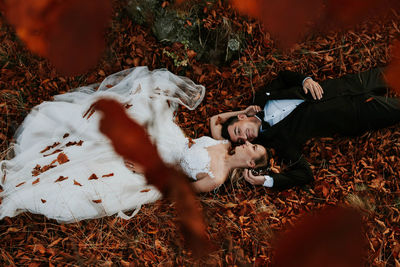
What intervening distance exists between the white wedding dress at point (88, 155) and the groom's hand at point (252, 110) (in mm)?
792

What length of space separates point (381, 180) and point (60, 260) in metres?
3.99

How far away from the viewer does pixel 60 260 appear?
→ 2.64m

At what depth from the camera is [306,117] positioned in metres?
3.28

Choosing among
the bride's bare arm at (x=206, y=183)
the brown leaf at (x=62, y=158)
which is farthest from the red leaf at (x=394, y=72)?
the brown leaf at (x=62, y=158)

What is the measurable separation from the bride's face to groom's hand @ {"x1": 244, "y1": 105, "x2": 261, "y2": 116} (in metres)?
0.66

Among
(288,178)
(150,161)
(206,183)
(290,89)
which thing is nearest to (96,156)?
(150,161)

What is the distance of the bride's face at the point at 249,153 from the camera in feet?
9.78

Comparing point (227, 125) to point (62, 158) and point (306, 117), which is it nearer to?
point (306, 117)

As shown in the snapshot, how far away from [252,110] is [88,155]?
2.23m

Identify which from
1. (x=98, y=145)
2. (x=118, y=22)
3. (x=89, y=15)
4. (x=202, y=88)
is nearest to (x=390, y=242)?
(x=202, y=88)

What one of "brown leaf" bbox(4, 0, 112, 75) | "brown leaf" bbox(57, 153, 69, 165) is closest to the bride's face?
"brown leaf" bbox(57, 153, 69, 165)

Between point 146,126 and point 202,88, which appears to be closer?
point 146,126

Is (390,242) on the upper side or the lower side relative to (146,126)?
lower

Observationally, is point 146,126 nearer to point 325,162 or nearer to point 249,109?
point 249,109
